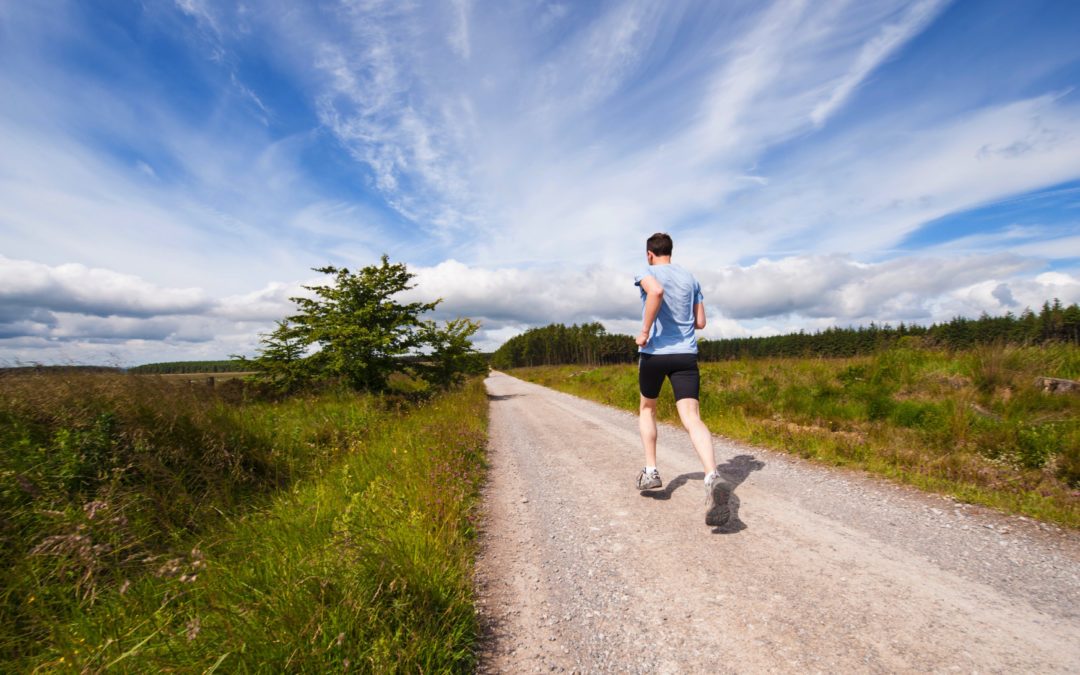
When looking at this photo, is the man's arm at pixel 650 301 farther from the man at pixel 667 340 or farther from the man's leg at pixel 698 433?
the man's leg at pixel 698 433

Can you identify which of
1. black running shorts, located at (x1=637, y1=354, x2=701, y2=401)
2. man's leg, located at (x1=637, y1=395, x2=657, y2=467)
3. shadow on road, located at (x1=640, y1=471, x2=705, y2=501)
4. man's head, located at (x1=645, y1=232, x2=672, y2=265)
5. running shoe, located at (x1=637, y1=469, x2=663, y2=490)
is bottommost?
shadow on road, located at (x1=640, y1=471, x2=705, y2=501)

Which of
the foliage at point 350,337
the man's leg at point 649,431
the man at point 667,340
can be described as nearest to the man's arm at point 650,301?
the man at point 667,340

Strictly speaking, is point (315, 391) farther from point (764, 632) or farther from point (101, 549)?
point (764, 632)

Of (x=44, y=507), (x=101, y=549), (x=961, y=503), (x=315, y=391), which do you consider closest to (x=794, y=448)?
(x=961, y=503)

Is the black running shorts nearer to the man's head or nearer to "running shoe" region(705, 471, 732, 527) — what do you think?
"running shoe" region(705, 471, 732, 527)

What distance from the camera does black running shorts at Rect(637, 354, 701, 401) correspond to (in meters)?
3.70

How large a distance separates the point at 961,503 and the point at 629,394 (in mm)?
9749

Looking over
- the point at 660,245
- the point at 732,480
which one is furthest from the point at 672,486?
the point at 660,245

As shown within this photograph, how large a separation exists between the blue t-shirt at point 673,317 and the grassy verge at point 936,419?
289 centimetres

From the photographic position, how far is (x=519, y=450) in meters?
7.07

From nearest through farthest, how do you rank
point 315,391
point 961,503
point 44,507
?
point 44,507, point 961,503, point 315,391

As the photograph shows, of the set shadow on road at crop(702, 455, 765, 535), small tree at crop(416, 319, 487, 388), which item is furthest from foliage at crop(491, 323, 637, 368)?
shadow on road at crop(702, 455, 765, 535)

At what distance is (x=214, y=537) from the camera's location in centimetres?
329

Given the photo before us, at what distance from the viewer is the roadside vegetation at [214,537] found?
1.90 meters
